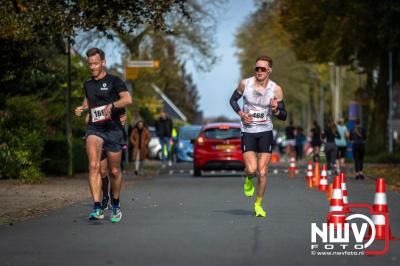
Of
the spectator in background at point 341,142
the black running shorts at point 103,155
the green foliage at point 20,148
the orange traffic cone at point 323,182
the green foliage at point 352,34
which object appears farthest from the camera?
the green foliage at point 352,34

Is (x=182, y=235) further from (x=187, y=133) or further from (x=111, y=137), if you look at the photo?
(x=187, y=133)

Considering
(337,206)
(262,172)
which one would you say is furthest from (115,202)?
(337,206)

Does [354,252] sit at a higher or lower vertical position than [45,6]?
lower

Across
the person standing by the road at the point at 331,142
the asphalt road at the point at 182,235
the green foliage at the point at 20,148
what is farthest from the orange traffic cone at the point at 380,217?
the person standing by the road at the point at 331,142

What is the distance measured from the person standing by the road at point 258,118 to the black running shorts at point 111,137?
5.56 ft

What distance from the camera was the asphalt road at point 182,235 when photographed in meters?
10.0

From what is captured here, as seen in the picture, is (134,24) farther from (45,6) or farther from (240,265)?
(240,265)

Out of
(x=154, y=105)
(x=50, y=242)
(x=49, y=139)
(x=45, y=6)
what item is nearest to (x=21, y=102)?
(x=49, y=139)

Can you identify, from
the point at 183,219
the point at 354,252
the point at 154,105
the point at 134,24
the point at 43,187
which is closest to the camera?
the point at 354,252

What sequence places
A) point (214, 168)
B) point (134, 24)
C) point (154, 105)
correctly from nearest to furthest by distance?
1. point (134, 24)
2. point (214, 168)
3. point (154, 105)

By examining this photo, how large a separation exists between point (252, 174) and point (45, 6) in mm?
10621

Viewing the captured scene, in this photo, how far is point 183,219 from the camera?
47.6ft

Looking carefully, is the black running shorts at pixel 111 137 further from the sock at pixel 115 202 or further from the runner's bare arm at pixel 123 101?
the sock at pixel 115 202

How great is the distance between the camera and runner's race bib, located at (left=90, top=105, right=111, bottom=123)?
13648mm
